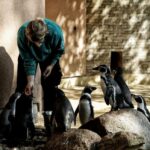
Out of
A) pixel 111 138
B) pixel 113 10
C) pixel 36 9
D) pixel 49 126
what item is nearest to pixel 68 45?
pixel 113 10

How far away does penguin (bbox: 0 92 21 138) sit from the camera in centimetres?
766

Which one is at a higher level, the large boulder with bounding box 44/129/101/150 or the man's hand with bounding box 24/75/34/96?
the man's hand with bounding box 24/75/34/96

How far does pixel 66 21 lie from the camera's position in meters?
15.9

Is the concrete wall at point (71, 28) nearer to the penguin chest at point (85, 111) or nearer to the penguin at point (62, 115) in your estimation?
the penguin chest at point (85, 111)

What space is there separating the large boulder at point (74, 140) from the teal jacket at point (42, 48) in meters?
1.44

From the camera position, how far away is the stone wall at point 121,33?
17.1m

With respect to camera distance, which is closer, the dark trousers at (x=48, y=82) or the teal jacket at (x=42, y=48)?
the teal jacket at (x=42, y=48)

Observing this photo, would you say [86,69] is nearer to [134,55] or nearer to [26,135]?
[134,55]

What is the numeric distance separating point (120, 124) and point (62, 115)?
75 centimetres

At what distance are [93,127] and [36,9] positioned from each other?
11.9 feet

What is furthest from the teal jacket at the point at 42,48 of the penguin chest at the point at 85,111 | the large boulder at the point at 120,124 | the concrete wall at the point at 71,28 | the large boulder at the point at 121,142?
the concrete wall at the point at 71,28

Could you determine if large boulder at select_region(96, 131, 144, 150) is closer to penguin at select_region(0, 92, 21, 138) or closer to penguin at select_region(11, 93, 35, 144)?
penguin at select_region(11, 93, 35, 144)

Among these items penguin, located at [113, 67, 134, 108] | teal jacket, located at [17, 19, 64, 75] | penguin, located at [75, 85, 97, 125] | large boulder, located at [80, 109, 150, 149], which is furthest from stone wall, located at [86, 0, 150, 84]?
large boulder, located at [80, 109, 150, 149]

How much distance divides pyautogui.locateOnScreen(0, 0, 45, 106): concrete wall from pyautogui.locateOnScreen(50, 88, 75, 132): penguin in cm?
200
